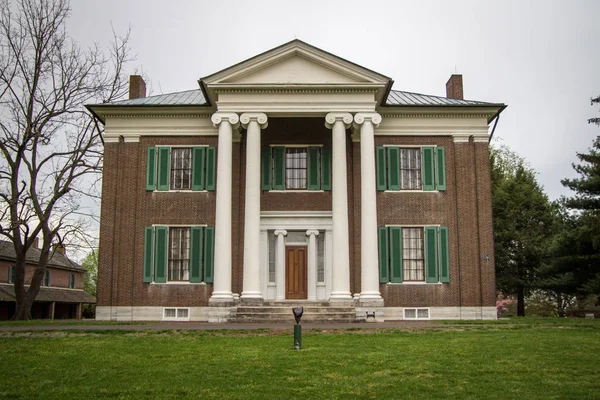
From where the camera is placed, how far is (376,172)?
26.3 meters

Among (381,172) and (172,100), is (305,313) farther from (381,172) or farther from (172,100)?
(172,100)

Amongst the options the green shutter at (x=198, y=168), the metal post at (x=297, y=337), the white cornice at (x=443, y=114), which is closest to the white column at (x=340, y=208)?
the white cornice at (x=443, y=114)

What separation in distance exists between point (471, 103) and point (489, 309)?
336 inches

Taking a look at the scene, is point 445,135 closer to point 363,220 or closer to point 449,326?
point 363,220

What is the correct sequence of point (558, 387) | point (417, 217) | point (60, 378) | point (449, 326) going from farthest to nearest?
point (417, 217), point (449, 326), point (60, 378), point (558, 387)

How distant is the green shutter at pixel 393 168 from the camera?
2636 centimetres

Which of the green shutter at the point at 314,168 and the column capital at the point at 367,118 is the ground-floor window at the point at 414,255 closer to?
the green shutter at the point at 314,168

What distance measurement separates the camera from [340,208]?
2412cm

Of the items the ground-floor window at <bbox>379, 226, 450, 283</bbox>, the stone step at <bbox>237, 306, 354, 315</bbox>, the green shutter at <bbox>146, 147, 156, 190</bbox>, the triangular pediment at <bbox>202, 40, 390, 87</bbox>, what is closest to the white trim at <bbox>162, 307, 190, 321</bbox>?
the stone step at <bbox>237, 306, 354, 315</bbox>

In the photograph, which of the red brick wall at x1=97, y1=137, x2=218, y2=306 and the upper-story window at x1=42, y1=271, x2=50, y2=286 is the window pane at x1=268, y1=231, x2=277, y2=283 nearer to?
the red brick wall at x1=97, y1=137, x2=218, y2=306

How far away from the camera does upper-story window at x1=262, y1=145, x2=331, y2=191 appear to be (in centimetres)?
2661

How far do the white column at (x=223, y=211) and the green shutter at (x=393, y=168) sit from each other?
6497mm

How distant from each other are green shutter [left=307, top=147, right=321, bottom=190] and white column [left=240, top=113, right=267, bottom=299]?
280 centimetres

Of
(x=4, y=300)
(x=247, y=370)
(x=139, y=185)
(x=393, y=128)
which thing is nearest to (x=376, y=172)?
(x=393, y=128)
